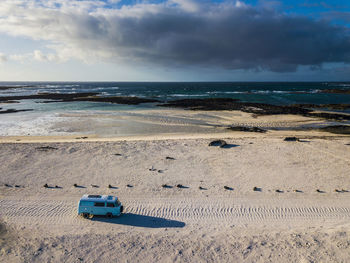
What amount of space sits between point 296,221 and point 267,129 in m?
28.2

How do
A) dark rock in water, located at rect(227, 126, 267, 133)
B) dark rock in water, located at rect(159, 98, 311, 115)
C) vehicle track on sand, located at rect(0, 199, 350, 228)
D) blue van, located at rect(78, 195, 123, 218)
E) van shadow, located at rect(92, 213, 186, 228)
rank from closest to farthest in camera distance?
van shadow, located at rect(92, 213, 186, 228)
blue van, located at rect(78, 195, 123, 218)
vehicle track on sand, located at rect(0, 199, 350, 228)
dark rock in water, located at rect(227, 126, 267, 133)
dark rock in water, located at rect(159, 98, 311, 115)

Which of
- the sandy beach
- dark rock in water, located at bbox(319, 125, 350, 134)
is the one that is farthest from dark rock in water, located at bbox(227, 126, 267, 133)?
the sandy beach

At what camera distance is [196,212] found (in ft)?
51.2

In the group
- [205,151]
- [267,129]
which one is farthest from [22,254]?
[267,129]

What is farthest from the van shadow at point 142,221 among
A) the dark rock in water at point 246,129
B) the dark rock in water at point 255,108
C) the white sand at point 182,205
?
the dark rock in water at point 255,108

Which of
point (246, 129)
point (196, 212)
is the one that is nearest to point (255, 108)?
point (246, 129)

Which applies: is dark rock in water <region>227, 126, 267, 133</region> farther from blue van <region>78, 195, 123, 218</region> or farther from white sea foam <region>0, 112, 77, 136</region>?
blue van <region>78, 195, 123, 218</region>

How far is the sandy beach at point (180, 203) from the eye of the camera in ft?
39.8

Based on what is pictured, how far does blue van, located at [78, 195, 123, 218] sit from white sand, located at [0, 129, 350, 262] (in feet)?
1.95

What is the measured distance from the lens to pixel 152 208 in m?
16.0

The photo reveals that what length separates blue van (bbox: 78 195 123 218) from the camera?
14445mm

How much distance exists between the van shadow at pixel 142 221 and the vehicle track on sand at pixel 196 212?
0.34 m

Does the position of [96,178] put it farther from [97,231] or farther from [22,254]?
[22,254]

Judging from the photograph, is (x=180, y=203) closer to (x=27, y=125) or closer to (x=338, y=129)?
(x=338, y=129)
